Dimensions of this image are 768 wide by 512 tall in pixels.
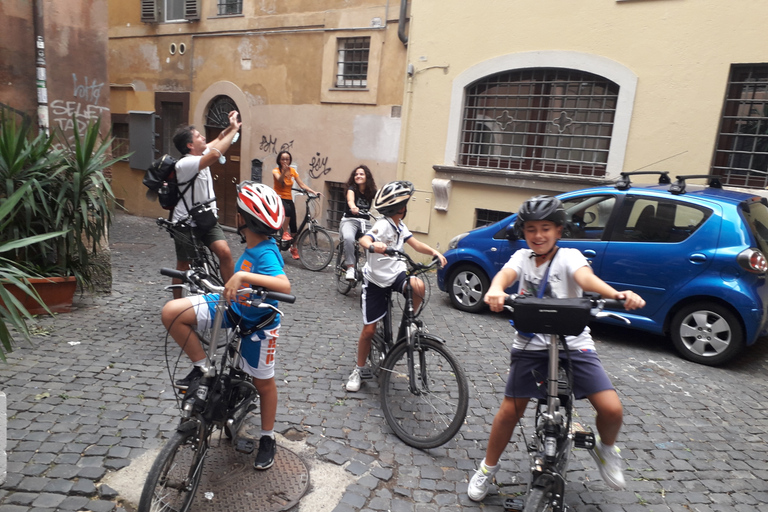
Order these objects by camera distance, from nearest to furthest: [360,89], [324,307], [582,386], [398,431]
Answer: [582,386]
[398,431]
[324,307]
[360,89]

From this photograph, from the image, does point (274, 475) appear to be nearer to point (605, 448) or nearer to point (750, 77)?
point (605, 448)

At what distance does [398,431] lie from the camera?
12.0 ft

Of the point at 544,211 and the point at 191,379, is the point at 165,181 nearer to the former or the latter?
the point at 191,379

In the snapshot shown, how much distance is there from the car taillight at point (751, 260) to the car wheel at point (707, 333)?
18.1 inches

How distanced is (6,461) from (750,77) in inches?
356

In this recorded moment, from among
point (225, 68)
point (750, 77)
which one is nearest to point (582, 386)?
point (750, 77)

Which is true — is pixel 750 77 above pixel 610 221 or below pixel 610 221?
above

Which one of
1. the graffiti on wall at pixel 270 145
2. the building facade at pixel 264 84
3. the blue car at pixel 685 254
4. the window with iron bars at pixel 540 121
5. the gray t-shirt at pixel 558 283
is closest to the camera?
the gray t-shirt at pixel 558 283

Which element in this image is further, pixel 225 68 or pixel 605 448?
pixel 225 68

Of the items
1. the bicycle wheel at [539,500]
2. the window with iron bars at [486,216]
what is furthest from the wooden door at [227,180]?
the bicycle wheel at [539,500]

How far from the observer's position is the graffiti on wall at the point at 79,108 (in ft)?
20.6

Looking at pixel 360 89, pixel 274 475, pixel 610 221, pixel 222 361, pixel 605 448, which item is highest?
pixel 360 89

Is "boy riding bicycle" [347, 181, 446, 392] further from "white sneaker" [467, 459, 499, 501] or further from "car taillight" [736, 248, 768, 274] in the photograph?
"car taillight" [736, 248, 768, 274]

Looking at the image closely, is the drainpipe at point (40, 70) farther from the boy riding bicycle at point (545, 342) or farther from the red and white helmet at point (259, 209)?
the boy riding bicycle at point (545, 342)
